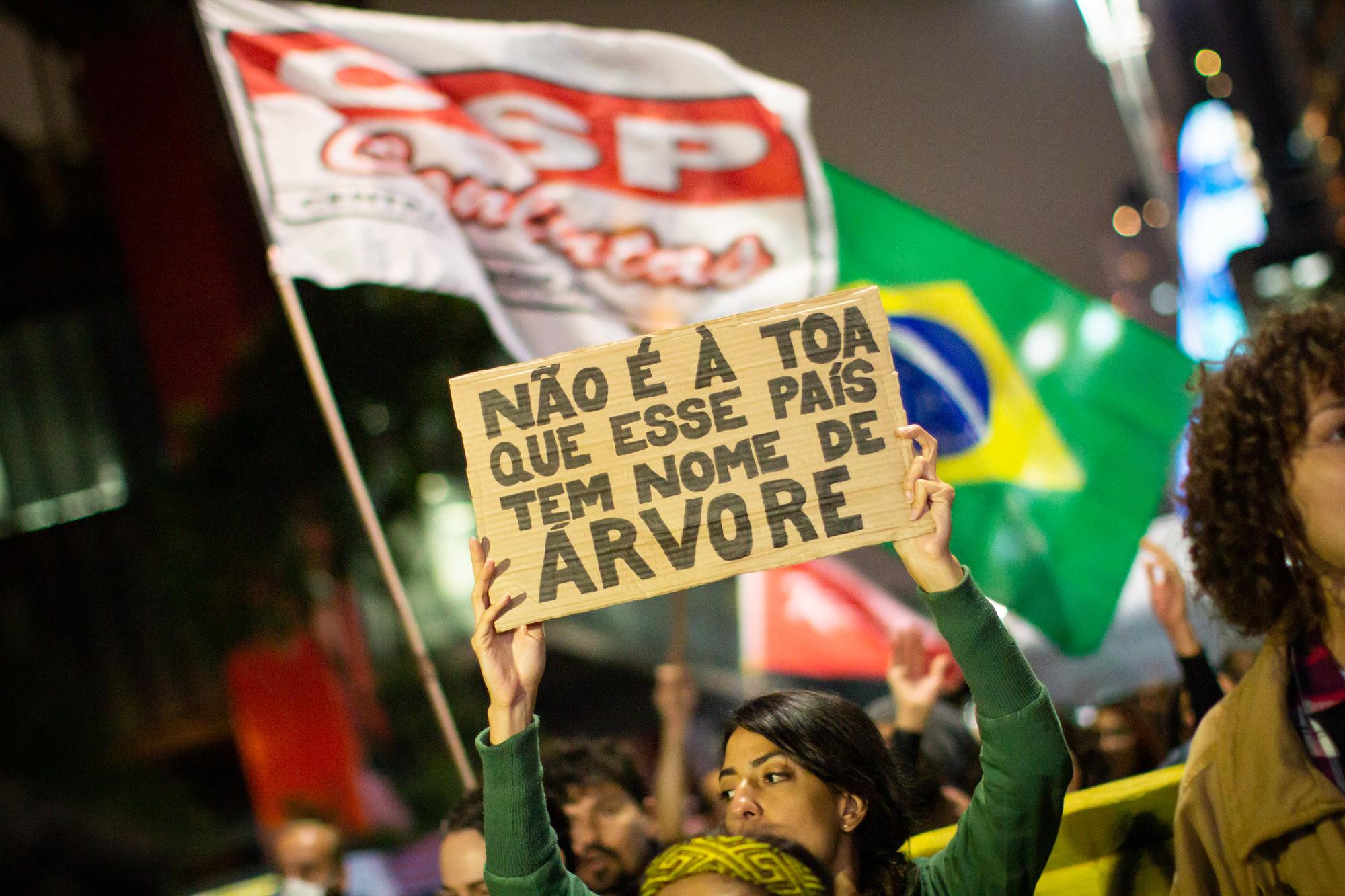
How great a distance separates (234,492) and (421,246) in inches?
324

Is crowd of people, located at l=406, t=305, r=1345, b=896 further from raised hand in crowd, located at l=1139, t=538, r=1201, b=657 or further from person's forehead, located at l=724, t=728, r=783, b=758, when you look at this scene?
raised hand in crowd, located at l=1139, t=538, r=1201, b=657

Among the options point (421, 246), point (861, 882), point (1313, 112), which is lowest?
point (861, 882)

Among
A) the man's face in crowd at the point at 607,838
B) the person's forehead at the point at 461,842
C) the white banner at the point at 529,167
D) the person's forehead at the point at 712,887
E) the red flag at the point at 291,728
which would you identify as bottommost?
the red flag at the point at 291,728

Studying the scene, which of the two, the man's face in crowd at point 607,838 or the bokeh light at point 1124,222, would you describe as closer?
the man's face in crowd at point 607,838

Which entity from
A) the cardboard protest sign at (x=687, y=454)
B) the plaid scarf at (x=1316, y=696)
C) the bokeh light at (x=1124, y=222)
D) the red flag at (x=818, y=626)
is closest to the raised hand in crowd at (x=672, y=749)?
the red flag at (x=818, y=626)

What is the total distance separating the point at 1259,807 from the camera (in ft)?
7.21

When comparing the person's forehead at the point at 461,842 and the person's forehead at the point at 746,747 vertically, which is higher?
the person's forehead at the point at 746,747

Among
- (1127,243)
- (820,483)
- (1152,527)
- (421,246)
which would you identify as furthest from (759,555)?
(1127,243)

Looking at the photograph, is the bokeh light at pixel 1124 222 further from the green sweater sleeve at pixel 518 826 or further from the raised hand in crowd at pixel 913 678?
the green sweater sleeve at pixel 518 826

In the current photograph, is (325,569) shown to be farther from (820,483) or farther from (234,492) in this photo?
(820,483)

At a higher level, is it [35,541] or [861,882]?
[35,541]

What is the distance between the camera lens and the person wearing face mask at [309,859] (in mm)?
4895

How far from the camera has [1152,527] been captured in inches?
221

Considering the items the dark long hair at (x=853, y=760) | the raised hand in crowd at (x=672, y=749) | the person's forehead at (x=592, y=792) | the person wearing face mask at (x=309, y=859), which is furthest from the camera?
the person wearing face mask at (x=309, y=859)
